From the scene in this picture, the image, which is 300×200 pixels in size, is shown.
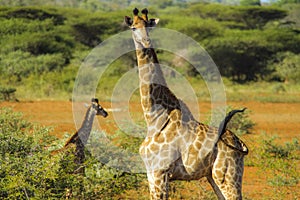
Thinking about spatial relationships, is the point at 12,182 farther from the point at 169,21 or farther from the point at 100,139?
the point at 169,21

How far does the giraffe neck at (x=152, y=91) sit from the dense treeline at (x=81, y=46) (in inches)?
722

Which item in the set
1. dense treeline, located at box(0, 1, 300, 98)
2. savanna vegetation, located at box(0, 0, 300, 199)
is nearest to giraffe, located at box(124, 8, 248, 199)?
savanna vegetation, located at box(0, 0, 300, 199)

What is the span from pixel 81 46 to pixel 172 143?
30491 mm

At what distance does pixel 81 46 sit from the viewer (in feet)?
118

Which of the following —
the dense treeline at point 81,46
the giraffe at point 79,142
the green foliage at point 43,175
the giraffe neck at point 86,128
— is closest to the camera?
the green foliage at point 43,175

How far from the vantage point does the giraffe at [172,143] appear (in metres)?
5.91

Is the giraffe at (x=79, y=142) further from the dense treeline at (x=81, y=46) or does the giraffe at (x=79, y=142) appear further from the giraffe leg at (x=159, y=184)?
the dense treeline at (x=81, y=46)

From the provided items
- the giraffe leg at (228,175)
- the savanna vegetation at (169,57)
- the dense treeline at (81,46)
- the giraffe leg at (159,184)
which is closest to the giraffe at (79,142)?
the savanna vegetation at (169,57)

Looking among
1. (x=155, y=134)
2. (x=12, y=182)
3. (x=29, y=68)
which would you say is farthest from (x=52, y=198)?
(x=29, y=68)

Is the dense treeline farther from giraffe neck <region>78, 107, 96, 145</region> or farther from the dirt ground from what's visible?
giraffe neck <region>78, 107, 96, 145</region>

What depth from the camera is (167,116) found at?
19.8ft

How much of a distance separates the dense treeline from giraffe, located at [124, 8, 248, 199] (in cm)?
1837

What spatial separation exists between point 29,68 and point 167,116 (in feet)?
76.4

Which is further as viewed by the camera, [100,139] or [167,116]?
[100,139]
